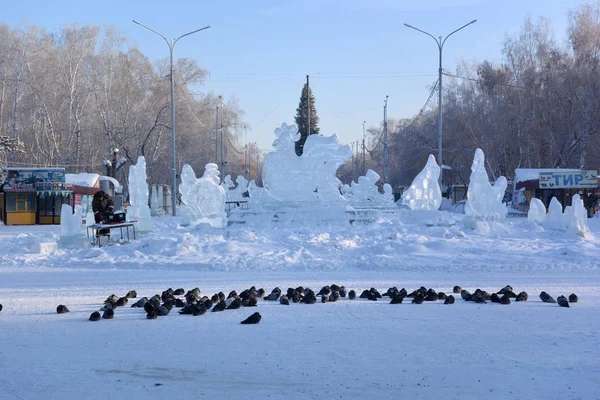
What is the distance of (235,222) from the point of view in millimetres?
26344

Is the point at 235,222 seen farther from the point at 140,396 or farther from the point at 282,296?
the point at 140,396

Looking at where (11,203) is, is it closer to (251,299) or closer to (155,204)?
(155,204)

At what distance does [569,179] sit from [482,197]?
1952 centimetres

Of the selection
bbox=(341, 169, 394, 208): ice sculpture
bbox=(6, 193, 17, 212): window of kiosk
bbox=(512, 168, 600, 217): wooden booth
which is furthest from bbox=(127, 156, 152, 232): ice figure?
bbox=(512, 168, 600, 217): wooden booth

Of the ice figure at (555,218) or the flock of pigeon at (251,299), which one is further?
the ice figure at (555,218)

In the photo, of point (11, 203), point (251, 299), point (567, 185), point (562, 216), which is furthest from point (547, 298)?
point (11, 203)

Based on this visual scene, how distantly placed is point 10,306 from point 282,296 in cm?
421

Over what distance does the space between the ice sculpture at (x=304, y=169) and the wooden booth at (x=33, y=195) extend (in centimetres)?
1604

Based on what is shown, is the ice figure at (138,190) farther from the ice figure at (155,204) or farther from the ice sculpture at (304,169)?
the ice figure at (155,204)

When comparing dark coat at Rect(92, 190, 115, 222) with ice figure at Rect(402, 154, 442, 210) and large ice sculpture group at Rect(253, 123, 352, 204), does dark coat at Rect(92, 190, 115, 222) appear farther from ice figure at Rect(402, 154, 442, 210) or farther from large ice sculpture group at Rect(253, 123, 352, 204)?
ice figure at Rect(402, 154, 442, 210)

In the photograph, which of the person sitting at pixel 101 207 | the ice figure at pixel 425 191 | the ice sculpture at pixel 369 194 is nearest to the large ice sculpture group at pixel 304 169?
the ice figure at pixel 425 191

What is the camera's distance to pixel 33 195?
1478 inches

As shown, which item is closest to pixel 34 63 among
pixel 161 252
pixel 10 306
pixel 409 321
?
pixel 161 252

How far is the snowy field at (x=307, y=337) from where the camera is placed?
17.3ft
